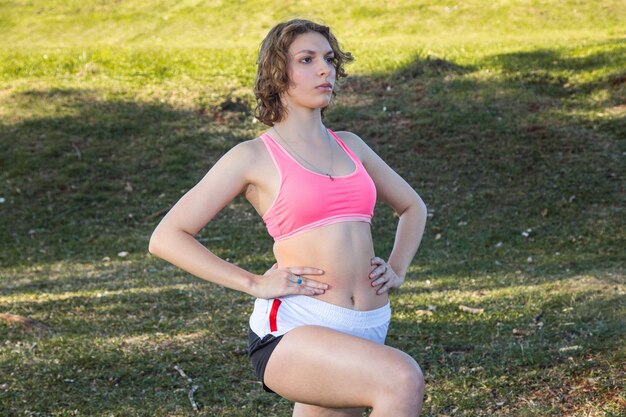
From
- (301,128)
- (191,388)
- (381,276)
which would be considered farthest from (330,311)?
(191,388)

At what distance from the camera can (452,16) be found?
1861 centimetres

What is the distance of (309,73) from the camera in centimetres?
299

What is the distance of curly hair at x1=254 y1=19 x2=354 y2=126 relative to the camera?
9.80 feet

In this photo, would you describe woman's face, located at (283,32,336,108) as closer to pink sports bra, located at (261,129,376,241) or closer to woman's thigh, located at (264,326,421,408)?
pink sports bra, located at (261,129,376,241)

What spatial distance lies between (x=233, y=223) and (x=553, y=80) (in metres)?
5.62

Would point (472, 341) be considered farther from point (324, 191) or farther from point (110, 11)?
point (110, 11)

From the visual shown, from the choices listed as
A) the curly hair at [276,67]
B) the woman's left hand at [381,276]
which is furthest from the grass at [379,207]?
the curly hair at [276,67]

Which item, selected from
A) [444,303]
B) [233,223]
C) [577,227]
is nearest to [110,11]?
[233,223]

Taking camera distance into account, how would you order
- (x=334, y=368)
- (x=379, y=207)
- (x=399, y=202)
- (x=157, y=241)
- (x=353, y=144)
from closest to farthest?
(x=334, y=368), (x=157, y=241), (x=353, y=144), (x=399, y=202), (x=379, y=207)

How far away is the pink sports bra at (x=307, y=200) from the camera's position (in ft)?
9.27

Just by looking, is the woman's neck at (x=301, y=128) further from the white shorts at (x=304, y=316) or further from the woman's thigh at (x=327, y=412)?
the woman's thigh at (x=327, y=412)

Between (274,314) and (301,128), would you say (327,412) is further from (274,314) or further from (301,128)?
(301,128)

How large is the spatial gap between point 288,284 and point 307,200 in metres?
0.25

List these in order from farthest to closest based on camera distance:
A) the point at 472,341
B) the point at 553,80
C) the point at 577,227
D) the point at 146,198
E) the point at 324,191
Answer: the point at 553,80, the point at 146,198, the point at 577,227, the point at 472,341, the point at 324,191
